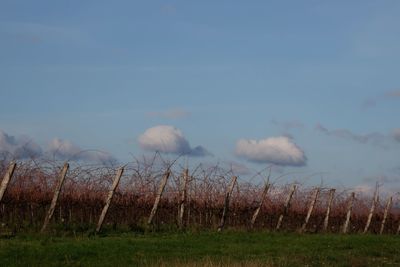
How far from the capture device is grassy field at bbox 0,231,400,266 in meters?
12.4

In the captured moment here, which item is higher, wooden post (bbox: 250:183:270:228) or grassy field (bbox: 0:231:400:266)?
wooden post (bbox: 250:183:270:228)

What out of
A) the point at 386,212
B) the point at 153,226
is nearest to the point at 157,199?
the point at 153,226

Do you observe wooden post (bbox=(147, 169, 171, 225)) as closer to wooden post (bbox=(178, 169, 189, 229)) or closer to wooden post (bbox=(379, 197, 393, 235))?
wooden post (bbox=(178, 169, 189, 229))

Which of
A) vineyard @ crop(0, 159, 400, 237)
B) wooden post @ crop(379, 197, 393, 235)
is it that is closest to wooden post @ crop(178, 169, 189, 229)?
vineyard @ crop(0, 159, 400, 237)

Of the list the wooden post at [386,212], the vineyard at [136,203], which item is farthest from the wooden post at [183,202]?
the wooden post at [386,212]

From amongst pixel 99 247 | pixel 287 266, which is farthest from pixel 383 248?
pixel 99 247

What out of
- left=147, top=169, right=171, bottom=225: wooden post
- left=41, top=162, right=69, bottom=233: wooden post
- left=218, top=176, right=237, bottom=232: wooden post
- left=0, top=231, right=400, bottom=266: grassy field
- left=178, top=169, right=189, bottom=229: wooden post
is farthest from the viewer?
left=218, top=176, right=237, bottom=232: wooden post

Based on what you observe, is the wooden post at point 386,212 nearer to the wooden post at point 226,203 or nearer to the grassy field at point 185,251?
the wooden post at point 226,203

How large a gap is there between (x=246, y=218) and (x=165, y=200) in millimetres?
4405

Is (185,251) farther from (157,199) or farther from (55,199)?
(157,199)

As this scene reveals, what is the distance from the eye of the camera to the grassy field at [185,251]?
40.7 feet

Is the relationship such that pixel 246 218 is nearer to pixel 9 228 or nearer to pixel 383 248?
pixel 383 248

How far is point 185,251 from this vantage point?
49.1 ft

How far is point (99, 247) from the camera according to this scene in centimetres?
1471
